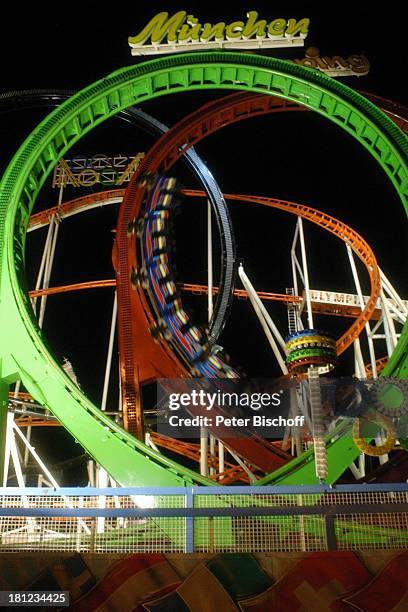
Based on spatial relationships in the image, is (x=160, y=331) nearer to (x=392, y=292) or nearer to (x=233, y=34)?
(x=233, y=34)

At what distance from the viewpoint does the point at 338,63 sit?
32.4 ft

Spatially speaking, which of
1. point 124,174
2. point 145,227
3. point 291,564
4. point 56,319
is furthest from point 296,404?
point 56,319

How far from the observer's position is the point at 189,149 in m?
10.5

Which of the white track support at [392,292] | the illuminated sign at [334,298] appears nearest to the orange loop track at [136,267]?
the white track support at [392,292]

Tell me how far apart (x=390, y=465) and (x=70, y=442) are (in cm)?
1443

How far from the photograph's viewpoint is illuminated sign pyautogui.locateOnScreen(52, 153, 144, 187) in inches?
558

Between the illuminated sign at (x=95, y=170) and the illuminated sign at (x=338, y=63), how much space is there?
17.7ft

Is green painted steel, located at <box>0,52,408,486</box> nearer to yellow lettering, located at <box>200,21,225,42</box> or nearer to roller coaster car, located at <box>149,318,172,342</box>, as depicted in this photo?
yellow lettering, located at <box>200,21,225,42</box>

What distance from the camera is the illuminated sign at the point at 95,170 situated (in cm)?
1417

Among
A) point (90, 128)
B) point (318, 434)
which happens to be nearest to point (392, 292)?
point (90, 128)

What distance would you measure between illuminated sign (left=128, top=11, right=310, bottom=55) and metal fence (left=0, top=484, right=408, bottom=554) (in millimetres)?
6993
